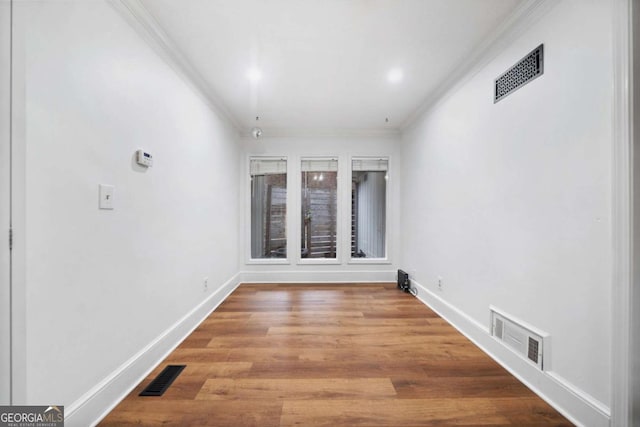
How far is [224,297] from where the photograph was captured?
339cm

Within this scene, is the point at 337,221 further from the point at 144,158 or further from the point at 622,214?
the point at 622,214

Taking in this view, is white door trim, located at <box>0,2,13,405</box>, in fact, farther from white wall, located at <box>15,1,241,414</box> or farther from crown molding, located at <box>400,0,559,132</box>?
crown molding, located at <box>400,0,559,132</box>

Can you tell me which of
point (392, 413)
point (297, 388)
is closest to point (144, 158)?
point (297, 388)

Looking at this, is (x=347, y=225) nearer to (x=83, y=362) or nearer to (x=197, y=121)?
(x=197, y=121)

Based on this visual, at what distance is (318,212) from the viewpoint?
172 inches

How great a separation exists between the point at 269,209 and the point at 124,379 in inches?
119

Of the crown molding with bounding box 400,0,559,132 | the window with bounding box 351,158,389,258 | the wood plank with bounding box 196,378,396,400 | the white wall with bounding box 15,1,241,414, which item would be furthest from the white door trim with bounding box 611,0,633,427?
the window with bounding box 351,158,389,258

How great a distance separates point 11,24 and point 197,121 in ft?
5.20

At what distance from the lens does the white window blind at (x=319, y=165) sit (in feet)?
14.1

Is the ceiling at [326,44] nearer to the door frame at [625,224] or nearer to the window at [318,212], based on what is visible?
the door frame at [625,224]

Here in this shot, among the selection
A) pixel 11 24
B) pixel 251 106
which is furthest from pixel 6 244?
pixel 251 106

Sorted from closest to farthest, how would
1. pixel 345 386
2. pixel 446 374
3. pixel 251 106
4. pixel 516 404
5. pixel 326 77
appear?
pixel 516 404 → pixel 345 386 → pixel 446 374 → pixel 326 77 → pixel 251 106

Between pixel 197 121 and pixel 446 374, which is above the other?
pixel 197 121

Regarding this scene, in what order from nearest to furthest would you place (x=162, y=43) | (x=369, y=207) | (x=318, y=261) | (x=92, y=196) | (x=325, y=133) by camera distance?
(x=92, y=196) → (x=162, y=43) → (x=325, y=133) → (x=318, y=261) → (x=369, y=207)
